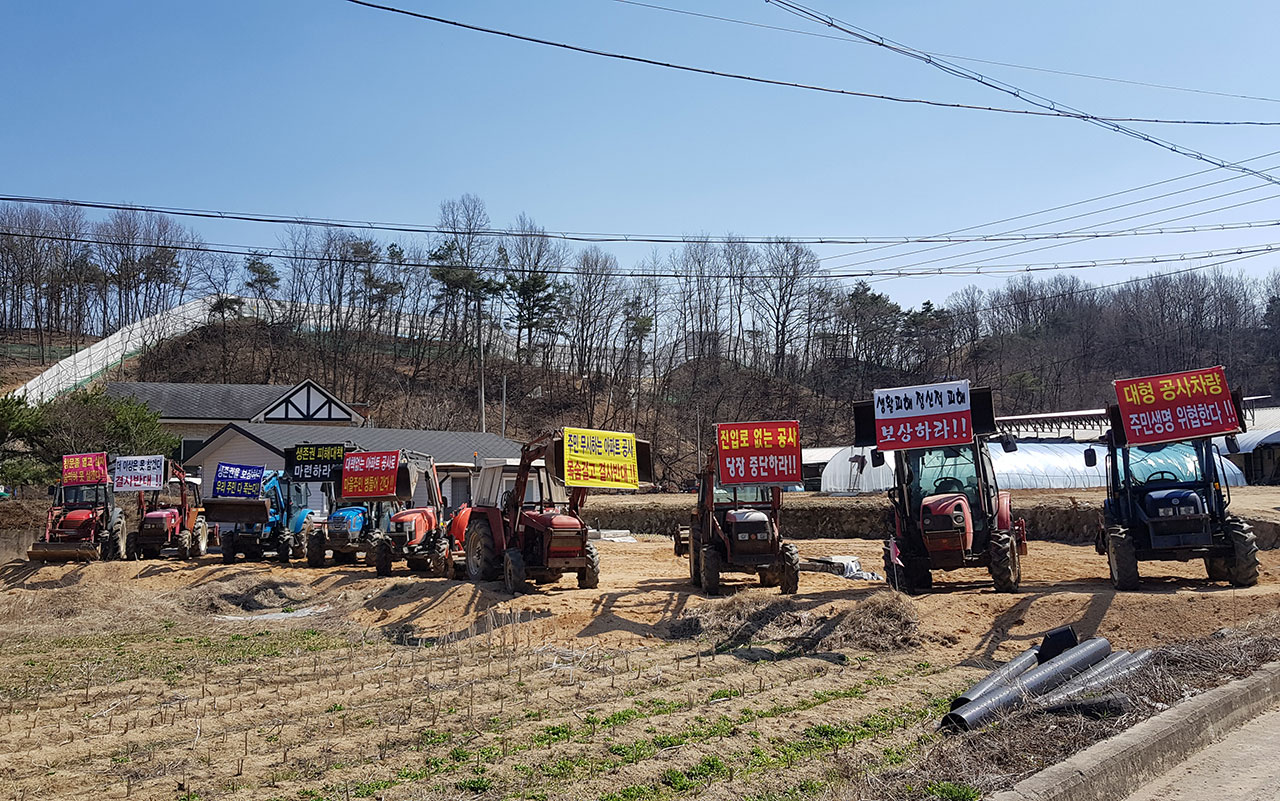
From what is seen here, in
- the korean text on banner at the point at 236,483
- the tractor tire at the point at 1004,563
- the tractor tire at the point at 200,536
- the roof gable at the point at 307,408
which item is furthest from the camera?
the roof gable at the point at 307,408

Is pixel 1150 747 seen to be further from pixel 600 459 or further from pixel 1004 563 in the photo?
pixel 600 459

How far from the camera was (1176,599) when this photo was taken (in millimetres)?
11219

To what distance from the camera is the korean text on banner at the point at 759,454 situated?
15.4 m

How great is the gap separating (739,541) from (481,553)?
15.6 ft

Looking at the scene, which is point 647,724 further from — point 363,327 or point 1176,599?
point 363,327

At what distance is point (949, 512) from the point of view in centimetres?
1360

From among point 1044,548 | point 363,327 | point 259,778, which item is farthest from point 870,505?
point 363,327

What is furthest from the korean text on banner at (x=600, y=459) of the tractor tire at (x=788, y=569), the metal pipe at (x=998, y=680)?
the metal pipe at (x=998, y=680)

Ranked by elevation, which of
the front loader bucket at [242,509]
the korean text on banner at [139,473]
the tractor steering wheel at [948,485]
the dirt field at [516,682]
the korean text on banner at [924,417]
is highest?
the korean text on banner at [924,417]

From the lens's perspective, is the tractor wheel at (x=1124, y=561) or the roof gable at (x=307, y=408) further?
the roof gable at (x=307, y=408)

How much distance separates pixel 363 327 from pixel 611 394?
680 inches

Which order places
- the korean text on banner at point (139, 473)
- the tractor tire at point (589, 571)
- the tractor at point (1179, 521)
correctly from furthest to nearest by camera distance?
1. the korean text on banner at point (139, 473)
2. the tractor tire at point (589, 571)
3. the tractor at point (1179, 521)

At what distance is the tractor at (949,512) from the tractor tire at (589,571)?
15.9ft

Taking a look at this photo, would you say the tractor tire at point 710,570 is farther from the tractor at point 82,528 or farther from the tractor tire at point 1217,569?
the tractor at point 82,528
